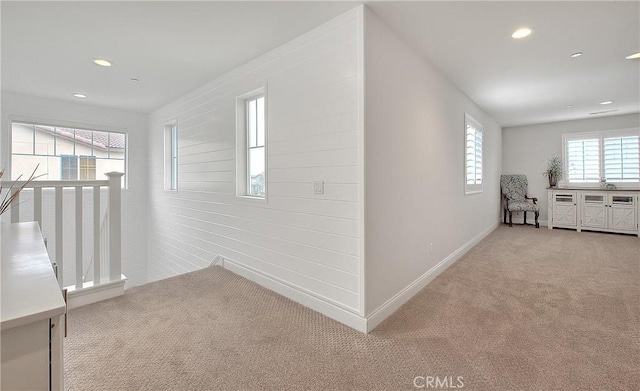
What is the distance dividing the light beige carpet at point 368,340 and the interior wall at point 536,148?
13.9 feet

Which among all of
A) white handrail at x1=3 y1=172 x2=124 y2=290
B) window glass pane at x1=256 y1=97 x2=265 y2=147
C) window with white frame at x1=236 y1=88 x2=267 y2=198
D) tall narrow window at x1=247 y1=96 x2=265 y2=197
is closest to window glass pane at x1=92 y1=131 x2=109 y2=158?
white handrail at x1=3 y1=172 x2=124 y2=290

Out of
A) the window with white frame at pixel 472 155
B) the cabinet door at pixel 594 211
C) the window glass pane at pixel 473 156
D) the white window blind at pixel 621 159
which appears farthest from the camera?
the cabinet door at pixel 594 211

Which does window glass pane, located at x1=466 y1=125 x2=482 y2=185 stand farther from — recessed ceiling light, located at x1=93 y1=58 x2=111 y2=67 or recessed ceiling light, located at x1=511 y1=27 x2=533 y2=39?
recessed ceiling light, located at x1=93 y1=58 x2=111 y2=67

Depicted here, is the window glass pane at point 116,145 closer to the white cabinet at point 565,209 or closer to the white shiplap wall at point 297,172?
the white shiplap wall at point 297,172

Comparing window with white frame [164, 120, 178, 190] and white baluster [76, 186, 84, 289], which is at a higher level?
window with white frame [164, 120, 178, 190]

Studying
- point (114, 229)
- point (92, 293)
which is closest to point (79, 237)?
point (114, 229)

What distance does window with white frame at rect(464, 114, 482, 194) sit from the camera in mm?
4445

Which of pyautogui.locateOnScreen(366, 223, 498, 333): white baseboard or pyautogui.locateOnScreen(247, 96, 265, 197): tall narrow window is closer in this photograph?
pyautogui.locateOnScreen(366, 223, 498, 333): white baseboard

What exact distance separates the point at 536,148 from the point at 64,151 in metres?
9.80

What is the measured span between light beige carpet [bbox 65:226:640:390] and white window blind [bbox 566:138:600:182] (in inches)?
160

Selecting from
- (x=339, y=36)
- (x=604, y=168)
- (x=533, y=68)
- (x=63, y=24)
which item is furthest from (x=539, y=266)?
(x=63, y=24)

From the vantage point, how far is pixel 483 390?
1.63m

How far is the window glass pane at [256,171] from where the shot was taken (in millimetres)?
3428

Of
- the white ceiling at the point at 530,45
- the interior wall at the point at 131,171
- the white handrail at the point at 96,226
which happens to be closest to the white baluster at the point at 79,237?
the white handrail at the point at 96,226
